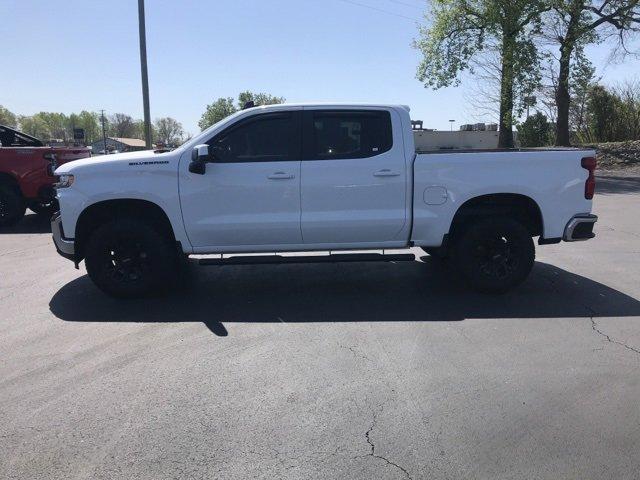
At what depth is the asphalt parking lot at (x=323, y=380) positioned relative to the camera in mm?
2998

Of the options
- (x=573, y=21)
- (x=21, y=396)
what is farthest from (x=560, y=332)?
(x=573, y=21)

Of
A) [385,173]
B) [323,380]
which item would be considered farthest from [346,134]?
[323,380]

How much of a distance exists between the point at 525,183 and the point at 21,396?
4.99 meters

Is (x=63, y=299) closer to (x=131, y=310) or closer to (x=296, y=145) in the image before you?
(x=131, y=310)

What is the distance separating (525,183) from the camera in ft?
18.8

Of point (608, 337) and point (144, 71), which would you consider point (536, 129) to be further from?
point (608, 337)

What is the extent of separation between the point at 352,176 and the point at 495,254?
1825 millimetres

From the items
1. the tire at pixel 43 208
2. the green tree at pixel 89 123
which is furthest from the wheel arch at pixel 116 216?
the green tree at pixel 89 123

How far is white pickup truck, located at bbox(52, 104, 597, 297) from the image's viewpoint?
18.5 feet

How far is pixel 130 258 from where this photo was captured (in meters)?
5.82

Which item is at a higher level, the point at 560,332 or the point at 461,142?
the point at 461,142

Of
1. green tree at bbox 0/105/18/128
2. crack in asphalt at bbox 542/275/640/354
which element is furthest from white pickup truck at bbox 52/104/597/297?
green tree at bbox 0/105/18/128

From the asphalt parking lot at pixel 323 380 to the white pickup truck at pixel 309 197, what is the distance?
0.56 meters

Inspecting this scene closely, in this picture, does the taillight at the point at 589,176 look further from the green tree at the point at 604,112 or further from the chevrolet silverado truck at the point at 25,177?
the green tree at the point at 604,112
